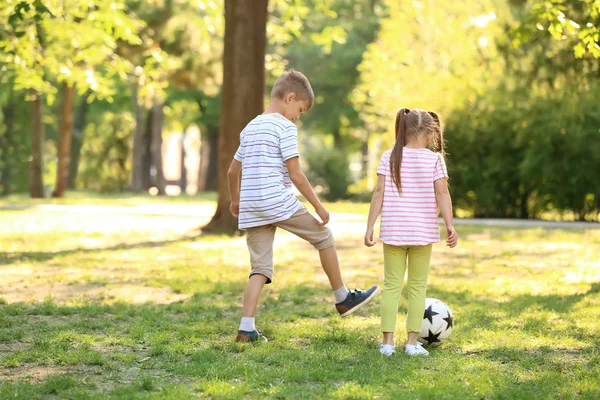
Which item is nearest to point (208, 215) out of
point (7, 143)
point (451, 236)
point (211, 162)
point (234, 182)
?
point (234, 182)

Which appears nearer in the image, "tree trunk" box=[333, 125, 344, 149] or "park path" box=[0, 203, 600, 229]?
"park path" box=[0, 203, 600, 229]

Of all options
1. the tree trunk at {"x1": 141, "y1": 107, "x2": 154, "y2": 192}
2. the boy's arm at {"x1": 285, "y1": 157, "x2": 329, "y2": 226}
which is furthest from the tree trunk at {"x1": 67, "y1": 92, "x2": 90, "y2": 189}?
the boy's arm at {"x1": 285, "y1": 157, "x2": 329, "y2": 226}

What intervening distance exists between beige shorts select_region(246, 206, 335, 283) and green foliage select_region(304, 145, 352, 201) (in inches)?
860

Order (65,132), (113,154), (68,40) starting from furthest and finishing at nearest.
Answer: (113,154) < (65,132) < (68,40)

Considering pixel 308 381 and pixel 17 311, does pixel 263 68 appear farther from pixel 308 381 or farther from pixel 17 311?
pixel 308 381

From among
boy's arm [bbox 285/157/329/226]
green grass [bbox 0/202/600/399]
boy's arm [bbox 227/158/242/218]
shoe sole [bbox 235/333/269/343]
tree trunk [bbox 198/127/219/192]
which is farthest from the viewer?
tree trunk [bbox 198/127/219/192]

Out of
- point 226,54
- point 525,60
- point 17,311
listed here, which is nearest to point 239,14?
point 226,54

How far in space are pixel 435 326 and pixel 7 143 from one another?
30.8 meters

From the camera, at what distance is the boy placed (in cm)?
611

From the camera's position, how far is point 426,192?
19.2ft

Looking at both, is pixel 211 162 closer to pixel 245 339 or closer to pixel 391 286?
pixel 245 339

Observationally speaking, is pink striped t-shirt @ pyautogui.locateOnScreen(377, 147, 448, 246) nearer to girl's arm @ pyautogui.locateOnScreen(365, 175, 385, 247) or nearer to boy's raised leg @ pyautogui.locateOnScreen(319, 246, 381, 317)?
girl's arm @ pyautogui.locateOnScreen(365, 175, 385, 247)

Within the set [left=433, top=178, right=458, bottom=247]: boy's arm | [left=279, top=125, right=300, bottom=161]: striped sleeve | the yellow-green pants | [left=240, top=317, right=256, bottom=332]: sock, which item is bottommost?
[left=240, top=317, right=256, bottom=332]: sock

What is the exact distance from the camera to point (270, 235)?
6.32 meters
